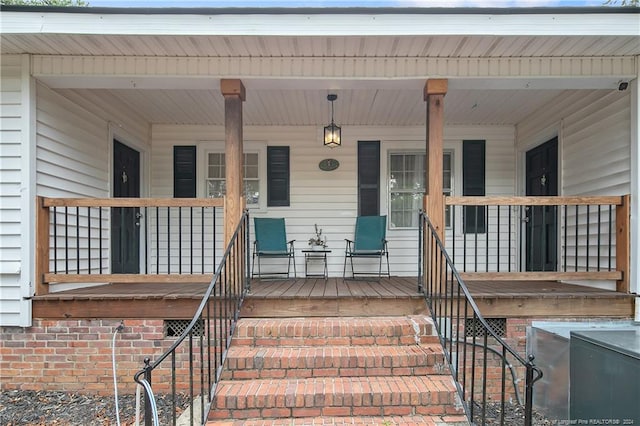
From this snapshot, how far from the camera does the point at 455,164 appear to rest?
5301 millimetres

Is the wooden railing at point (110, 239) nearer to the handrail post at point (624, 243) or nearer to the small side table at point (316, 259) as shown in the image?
the small side table at point (316, 259)

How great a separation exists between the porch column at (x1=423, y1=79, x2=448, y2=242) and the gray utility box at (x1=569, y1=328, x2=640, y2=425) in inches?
52.6

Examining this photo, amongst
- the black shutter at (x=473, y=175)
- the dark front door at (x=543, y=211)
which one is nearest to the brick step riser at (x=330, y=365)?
the dark front door at (x=543, y=211)

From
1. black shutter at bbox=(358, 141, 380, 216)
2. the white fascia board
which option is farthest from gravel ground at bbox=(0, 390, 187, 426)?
black shutter at bbox=(358, 141, 380, 216)

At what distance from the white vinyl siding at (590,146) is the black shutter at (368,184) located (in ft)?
7.01

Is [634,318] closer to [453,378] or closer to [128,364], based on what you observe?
[453,378]

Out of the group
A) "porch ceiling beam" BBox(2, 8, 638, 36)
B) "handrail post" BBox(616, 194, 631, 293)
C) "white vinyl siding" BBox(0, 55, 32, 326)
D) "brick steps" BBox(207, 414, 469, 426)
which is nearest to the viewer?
"brick steps" BBox(207, 414, 469, 426)

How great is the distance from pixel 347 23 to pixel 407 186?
2857mm

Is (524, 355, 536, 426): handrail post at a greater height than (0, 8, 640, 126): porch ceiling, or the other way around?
(0, 8, 640, 126): porch ceiling

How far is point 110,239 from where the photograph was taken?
438 centimetres

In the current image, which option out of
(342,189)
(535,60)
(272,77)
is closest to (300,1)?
(272,77)

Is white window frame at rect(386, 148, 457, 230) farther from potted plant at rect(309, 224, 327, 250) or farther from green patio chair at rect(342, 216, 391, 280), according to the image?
potted plant at rect(309, 224, 327, 250)

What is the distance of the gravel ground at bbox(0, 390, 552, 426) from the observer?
2838mm

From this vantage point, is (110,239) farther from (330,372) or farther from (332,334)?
(330,372)
